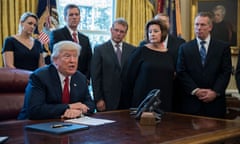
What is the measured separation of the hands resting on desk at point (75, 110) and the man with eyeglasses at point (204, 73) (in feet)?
4.26

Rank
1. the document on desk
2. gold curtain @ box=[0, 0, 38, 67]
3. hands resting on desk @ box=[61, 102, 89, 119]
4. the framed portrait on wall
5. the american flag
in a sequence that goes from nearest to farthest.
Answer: the document on desk
hands resting on desk @ box=[61, 102, 89, 119]
gold curtain @ box=[0, 0, 38, 67]
the american flag
the framed portrait on wall

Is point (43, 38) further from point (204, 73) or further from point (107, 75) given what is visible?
point (204, 73)

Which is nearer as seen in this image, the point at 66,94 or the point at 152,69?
the point at 66,94

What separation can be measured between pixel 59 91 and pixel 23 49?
152 centimetres

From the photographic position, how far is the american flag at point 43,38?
16.4 feet

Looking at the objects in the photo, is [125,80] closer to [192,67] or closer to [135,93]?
[135,93]

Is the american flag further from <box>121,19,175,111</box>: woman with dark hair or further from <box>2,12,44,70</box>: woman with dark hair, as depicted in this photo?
<box>121,19,175,111</box>: woman with dark hair

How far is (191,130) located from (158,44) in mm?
1434

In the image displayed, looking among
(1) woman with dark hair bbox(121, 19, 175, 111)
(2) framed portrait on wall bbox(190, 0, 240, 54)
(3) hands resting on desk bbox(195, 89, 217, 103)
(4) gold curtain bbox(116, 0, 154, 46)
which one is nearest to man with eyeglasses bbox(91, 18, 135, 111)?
(1) woman with dark hair bbox(121, 19, 175, 111)

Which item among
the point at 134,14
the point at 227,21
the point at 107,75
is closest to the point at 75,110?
the point at 107,75

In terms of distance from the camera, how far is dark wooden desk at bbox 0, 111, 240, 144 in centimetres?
204

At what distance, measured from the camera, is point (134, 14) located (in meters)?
6.05

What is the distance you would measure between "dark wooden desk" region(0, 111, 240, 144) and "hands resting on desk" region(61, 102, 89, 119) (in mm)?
222

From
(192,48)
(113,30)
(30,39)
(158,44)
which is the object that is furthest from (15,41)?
(192,48)
